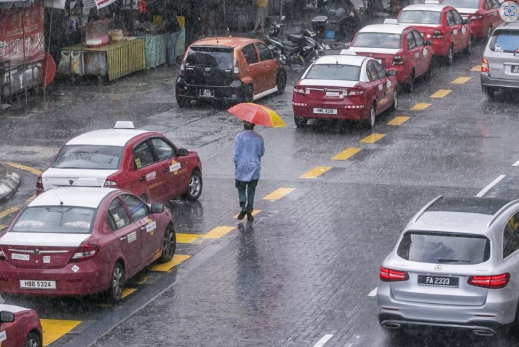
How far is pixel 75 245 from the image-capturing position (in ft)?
47.5

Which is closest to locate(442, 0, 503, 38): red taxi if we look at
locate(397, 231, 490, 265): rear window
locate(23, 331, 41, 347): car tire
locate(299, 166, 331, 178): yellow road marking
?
locate(299, 166, 331, 178): yellow road marking

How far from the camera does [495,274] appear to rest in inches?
499

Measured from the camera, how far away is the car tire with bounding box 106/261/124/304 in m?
14.9

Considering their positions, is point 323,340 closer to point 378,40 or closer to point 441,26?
point 378,40

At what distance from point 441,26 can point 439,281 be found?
79.5ft

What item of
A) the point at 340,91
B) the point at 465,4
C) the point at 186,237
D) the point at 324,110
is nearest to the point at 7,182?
the point at 186,237

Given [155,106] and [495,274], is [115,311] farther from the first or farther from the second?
[155,106]

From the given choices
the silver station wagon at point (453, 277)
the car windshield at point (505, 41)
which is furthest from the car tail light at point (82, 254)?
the car windshield at point (505, 41)

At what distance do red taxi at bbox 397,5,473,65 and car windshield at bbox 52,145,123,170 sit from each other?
18687 mm

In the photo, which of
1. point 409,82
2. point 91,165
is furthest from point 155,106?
point 91,165

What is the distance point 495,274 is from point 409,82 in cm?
1947

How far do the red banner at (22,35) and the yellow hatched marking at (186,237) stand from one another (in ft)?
40.9

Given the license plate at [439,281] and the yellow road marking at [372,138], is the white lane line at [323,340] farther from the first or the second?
the yellow road marking at [372,138]

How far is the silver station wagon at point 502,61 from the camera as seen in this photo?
29.5 metres
